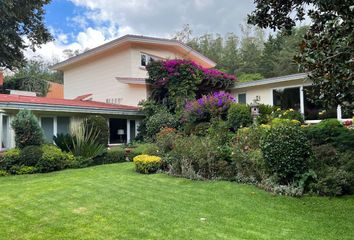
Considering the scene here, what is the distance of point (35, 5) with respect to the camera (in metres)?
16.2

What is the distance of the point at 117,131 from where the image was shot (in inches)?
768

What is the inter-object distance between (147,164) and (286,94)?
11440mm

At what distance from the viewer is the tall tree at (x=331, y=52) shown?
4.59 m

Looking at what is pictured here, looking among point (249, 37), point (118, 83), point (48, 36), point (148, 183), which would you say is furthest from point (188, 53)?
point (249, 37)

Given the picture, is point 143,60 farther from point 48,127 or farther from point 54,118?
point 48,127

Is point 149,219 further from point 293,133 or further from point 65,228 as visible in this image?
point 293,133

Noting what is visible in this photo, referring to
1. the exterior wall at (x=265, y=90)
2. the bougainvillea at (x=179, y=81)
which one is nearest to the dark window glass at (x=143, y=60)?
the bougainvillea at (x=179, y=81)

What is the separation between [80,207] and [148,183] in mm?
2572

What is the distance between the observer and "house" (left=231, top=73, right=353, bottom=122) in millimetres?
17141

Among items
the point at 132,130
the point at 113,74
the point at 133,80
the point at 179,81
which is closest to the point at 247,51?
the point at 113,74

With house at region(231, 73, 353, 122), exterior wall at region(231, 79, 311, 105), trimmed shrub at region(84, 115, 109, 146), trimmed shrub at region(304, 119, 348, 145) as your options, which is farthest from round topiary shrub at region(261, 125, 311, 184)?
exterior wall at region(231, 79, 311, 105)

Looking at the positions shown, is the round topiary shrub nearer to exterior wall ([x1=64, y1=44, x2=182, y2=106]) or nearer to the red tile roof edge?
the red tile roof edge

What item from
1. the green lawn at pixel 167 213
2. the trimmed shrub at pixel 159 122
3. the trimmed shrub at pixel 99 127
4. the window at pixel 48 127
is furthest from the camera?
the trimmed shrub at pixel 159 122

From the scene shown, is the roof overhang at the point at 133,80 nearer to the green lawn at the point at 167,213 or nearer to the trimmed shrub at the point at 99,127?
the trimmed shrub at the point at 99,127
